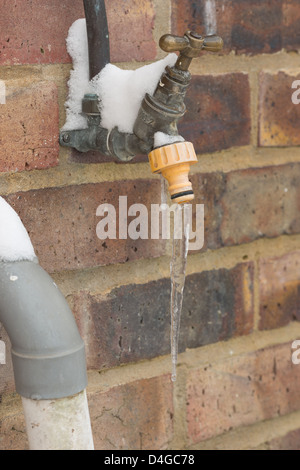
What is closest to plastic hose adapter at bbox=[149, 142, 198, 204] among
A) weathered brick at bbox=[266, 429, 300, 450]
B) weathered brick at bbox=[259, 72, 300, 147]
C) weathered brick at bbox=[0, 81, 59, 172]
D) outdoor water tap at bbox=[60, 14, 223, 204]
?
outdoor water tap at bbox=[60, 14, 223, 204]

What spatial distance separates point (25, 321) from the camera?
410 mm

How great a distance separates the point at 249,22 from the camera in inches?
24.4

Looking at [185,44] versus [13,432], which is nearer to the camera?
[185,44]

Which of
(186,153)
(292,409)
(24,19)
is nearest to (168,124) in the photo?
(186,153)

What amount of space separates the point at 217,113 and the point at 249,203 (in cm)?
9

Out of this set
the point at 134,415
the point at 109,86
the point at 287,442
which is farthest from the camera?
the point at 287,442

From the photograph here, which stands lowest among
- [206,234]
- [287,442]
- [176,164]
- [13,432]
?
[287,442]

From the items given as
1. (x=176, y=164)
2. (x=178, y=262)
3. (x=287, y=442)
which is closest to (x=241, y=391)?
(x=287, y=442)

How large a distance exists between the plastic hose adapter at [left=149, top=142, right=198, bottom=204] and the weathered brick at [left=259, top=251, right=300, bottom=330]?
0.23 metres

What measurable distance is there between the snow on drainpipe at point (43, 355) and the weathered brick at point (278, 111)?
304 mm

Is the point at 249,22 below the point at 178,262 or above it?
above

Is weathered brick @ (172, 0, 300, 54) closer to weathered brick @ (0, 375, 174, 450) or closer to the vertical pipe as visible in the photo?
the vertical pipe

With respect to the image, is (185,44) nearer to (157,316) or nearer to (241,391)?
(157,316)
